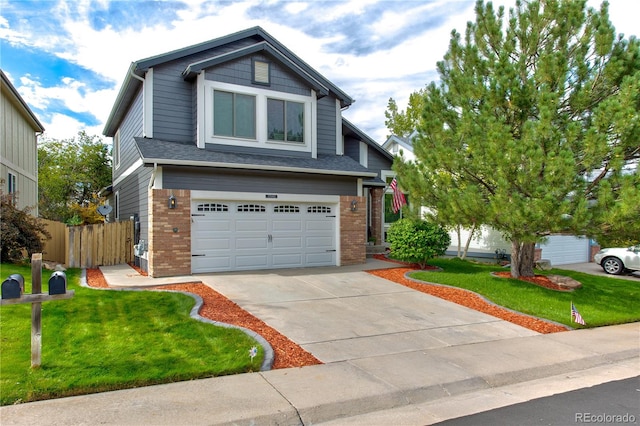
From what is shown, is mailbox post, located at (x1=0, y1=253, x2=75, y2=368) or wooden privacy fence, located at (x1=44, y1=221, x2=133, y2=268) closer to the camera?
mailbox post, located at (x1=0, y1=253, x2=75, y2=368)

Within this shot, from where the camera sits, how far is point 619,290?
1209 cm

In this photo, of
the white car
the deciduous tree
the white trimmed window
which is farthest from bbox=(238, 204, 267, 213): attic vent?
the deciduous tree

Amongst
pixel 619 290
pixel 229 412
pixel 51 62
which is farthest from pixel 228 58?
pixel 619 290

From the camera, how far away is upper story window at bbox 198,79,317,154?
12.8 metres

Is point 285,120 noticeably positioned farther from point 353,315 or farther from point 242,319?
point 242,319

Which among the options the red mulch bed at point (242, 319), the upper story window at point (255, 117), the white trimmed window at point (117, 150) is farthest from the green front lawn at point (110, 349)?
the white trimmed window at point (117, 150)

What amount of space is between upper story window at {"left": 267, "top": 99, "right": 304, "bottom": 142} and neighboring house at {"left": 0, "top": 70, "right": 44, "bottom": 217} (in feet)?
27.4

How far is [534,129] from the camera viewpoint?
970cm

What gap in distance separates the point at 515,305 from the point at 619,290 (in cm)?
465

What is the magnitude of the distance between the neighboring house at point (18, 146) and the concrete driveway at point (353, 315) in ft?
30.7

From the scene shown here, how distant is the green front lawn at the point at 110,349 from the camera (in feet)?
15.5

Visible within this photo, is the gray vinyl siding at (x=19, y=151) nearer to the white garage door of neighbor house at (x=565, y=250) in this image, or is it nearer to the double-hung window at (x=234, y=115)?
the double-hung window at (x=234, y=115)

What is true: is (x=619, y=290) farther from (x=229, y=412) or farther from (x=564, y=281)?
(x=229, y=412)

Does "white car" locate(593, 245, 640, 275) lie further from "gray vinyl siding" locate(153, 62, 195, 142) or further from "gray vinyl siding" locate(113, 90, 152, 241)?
"gray vinyl siding" locate(113, 90, 152, 241)
